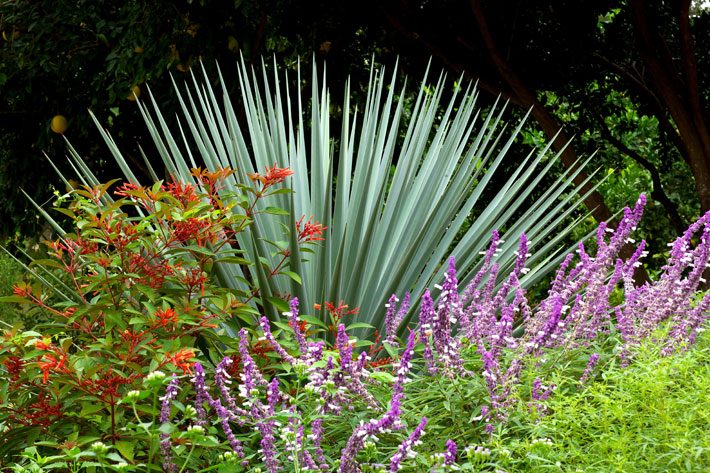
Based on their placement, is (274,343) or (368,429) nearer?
(368,429)

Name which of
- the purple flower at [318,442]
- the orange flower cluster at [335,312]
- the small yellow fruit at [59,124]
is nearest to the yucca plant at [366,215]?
the orange flower cluster at [335,312]

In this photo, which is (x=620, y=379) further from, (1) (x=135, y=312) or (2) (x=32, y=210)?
(2) (x=32, y=210)

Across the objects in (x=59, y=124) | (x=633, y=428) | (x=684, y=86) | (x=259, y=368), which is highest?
(x=684, y=86)

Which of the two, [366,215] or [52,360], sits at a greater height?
[366,215]

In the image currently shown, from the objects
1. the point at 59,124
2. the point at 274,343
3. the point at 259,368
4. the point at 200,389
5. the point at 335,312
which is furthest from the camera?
the point at 59,124

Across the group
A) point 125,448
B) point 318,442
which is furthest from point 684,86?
point 125,448

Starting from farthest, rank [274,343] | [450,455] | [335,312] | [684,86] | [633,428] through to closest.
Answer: [684,86] < [335,312] < [274,343] < [633,428] < [450,455]

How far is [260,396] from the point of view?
2.67m

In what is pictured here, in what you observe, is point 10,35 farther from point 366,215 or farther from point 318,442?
point 318,442

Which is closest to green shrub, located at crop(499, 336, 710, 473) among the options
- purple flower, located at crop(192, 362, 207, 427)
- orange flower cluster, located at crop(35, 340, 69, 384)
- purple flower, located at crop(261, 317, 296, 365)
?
purple flower, located at crop(261, 317, 296, 365)

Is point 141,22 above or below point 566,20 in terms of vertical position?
below

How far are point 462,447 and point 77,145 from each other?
5.59 meters

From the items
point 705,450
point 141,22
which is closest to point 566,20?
point 141,22

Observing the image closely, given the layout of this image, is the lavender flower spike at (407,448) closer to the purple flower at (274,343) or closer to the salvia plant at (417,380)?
the salvia plant at (417,380)
